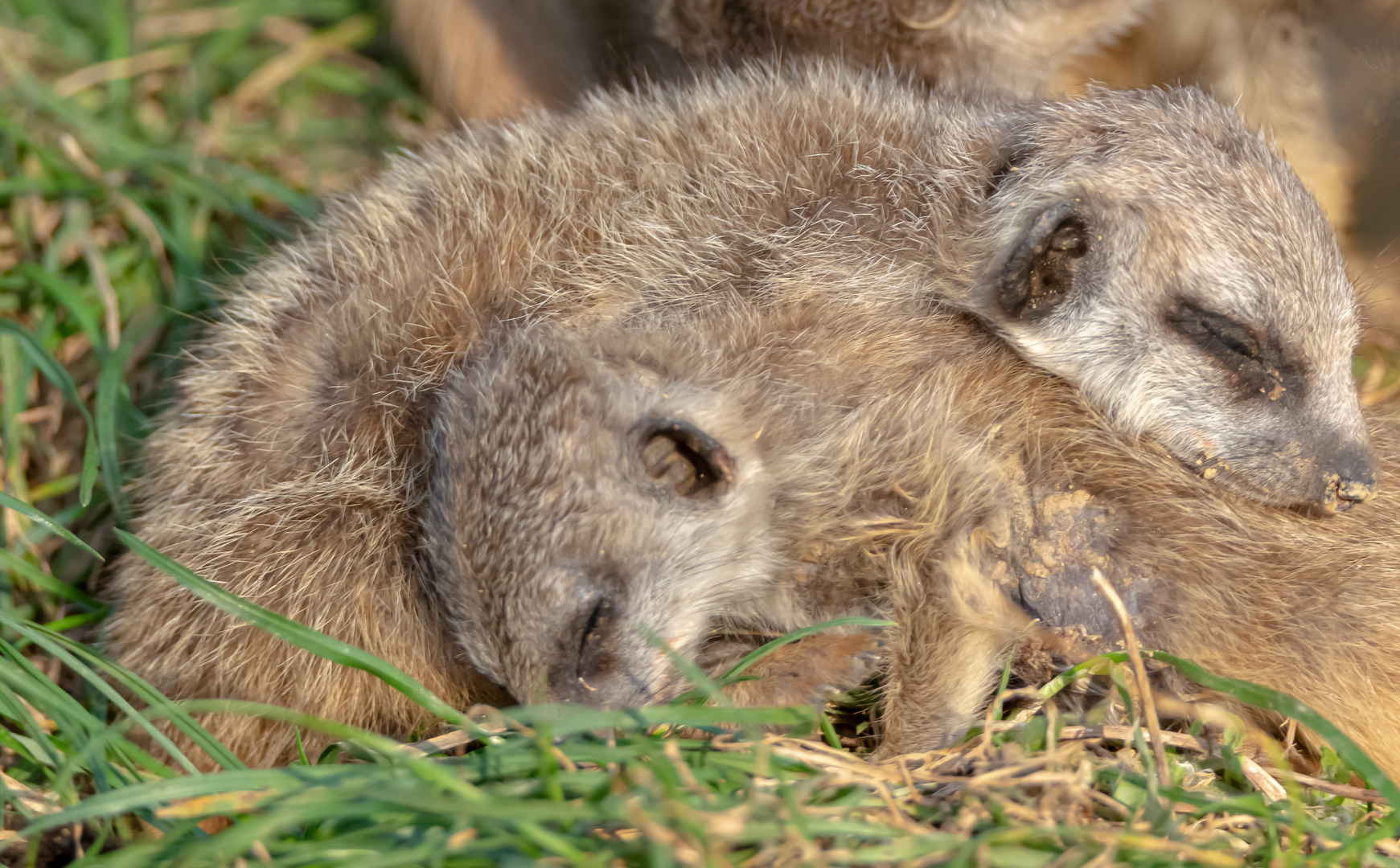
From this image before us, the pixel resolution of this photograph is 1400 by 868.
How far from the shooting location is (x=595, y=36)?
420 cm

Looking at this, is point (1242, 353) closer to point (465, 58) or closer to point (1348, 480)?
point (1348, 480)

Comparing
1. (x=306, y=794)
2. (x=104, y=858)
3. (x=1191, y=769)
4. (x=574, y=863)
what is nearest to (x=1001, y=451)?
(x=1191, y=769)

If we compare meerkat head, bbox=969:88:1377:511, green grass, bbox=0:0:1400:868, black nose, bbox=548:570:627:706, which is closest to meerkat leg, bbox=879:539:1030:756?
green grass, bbox=0:0:1400:868

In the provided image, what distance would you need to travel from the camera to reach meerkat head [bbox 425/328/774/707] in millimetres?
2168

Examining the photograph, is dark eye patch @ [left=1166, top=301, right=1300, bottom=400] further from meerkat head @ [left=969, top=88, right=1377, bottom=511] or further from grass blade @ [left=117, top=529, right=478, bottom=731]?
grass blade @ [left=117, top=529, right=478, bottom=731]

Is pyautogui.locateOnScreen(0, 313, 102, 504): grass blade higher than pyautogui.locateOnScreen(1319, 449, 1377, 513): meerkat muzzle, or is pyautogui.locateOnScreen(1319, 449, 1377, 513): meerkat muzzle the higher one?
pyautogui.locateOnScreen(1319, 449, 1377, 513): meerkat muzzle

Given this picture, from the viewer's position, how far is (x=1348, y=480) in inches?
94.6

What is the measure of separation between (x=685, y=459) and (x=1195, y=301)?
1.29 metres

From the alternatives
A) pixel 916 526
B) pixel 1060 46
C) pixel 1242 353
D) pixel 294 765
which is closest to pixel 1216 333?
pixel 1242 353

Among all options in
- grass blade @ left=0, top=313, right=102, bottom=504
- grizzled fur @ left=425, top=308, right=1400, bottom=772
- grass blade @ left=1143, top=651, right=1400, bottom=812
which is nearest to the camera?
grass blade @ left=1143, top=651, right=1400, bottom=812

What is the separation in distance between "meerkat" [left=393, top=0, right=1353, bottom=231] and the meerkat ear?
3.58 ft

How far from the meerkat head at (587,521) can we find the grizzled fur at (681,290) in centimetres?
→ 36

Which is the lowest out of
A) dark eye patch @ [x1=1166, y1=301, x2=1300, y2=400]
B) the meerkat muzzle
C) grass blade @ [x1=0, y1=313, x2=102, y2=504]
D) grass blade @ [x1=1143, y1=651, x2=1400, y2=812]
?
grass blade @ [x1=1143, y1=651, x2=1400, y2=812]

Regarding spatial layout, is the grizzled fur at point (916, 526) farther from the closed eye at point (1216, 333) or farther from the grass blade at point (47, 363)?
the grass blade at point (47, 363)
